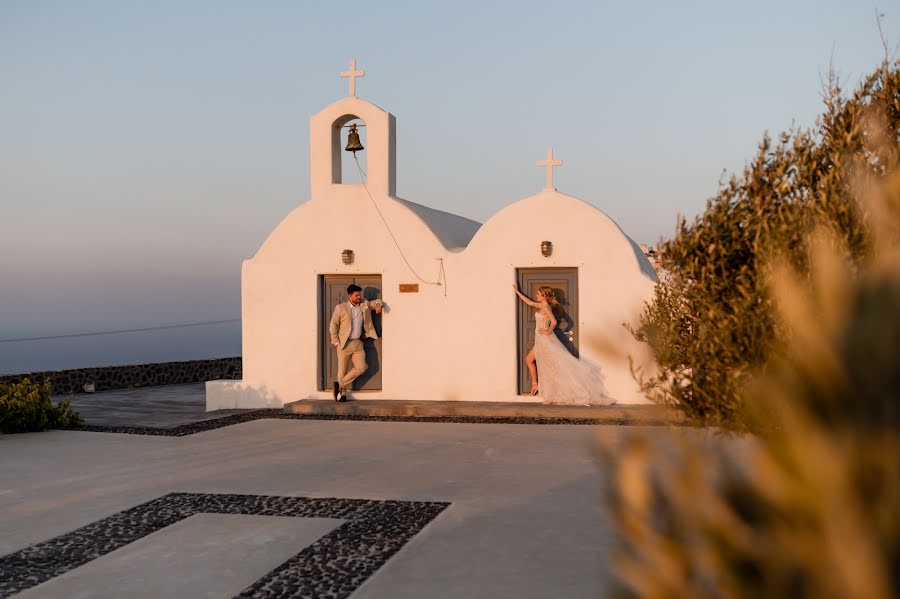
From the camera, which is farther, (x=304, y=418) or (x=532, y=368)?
(x=532, y=368)

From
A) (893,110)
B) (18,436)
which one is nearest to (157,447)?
(18,436)

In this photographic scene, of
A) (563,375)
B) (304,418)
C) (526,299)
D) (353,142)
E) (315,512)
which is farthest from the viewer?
(353,142)

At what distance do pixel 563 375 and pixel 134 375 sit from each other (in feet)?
35.8

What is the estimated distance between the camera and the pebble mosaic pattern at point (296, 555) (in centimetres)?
517

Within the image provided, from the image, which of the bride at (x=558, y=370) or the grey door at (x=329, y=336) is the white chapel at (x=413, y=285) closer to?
the grey door at (x=329, y=336)

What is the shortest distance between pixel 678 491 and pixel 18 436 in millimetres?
11780

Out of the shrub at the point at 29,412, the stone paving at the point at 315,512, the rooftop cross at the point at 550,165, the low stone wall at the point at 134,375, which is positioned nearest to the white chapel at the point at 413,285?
the rooftop cross at the point at 550,165

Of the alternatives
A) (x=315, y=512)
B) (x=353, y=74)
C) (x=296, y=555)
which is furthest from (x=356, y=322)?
(x=296, y=555)

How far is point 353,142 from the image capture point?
46.0 feet

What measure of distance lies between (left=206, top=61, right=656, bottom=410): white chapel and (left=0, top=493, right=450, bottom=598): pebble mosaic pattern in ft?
20.9

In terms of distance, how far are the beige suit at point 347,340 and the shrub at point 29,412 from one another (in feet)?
12.9

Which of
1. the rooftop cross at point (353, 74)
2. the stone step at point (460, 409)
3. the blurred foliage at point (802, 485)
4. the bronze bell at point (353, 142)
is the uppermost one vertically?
the rooftop cross at point (353, 74)

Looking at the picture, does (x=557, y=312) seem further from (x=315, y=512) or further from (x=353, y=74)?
(x=315, y=512)

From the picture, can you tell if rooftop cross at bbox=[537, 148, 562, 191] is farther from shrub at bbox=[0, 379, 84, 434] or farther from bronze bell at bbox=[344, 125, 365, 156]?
shrub at bbox=[0, 379, 84, 434]
